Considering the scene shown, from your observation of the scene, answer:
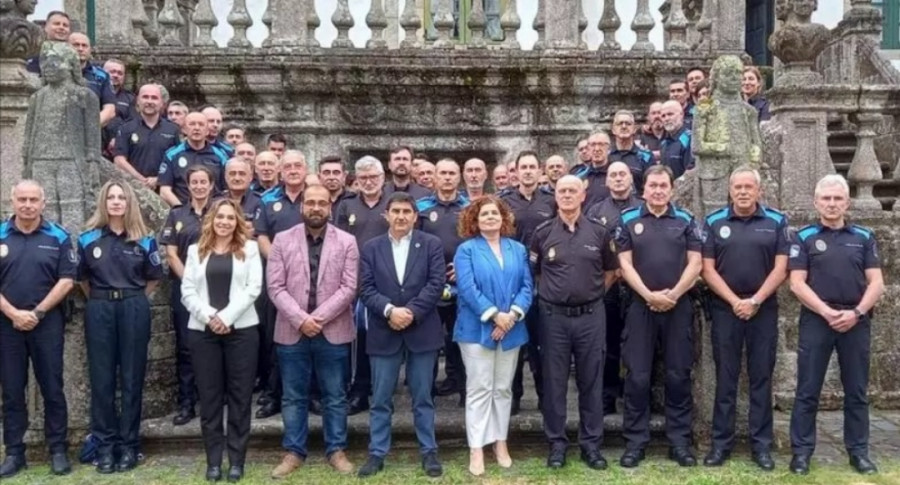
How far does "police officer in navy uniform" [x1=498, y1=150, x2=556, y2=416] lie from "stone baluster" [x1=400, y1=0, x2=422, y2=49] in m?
2.84

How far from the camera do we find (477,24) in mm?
9273

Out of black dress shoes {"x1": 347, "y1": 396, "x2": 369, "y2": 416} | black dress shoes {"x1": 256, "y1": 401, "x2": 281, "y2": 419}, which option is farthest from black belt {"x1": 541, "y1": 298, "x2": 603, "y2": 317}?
black dress shoes {"x1": 256, "y1": 401, "x2": 281, "y2": 419}

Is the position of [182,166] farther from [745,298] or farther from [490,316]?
[745,298]

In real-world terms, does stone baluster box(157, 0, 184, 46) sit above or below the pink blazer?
above

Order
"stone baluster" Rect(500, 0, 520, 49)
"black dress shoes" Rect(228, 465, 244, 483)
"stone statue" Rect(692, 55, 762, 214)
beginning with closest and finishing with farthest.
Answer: "black dress shoes" Rect(228, 465, 244, 483)
"stone statue" Rect(692, 55, 762, 214)
"stone baluster" Rect(500, 0, 520, 49)

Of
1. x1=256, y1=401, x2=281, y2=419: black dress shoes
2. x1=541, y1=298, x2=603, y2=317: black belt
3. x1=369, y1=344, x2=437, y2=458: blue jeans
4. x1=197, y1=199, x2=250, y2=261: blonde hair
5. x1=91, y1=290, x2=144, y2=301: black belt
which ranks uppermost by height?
x1=197, y1=199, x2=250, y2=261: blonde hair

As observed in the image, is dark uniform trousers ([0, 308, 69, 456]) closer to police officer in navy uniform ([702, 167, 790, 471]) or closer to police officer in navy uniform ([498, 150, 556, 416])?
police officer in navy uniform ([498, 150, 556, 416])

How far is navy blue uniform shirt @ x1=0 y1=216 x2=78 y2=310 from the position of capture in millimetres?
5867

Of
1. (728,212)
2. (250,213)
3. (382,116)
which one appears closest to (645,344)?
(728,212)

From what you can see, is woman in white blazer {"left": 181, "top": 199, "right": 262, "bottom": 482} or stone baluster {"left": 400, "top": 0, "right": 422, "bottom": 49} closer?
woman in white blazer {"left": 181, "top": 199, "right": 262, "bottom": 482}

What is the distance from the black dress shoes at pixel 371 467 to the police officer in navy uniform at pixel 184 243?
150 centimetres

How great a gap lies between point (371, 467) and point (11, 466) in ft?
7.58

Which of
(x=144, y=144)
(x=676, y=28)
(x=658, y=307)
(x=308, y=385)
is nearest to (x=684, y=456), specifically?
(x=658, y=307)

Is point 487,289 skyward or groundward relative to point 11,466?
skyward
